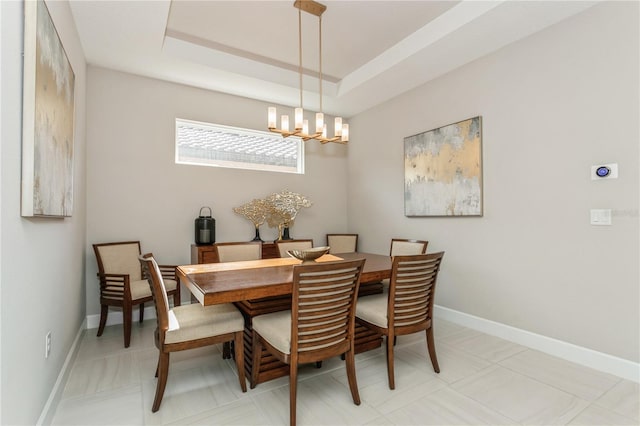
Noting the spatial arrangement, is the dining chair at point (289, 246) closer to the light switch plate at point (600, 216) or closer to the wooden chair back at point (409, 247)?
the wooden chair back at point (409, 247)

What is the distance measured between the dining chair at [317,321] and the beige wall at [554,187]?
6.26 feet

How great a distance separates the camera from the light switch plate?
2.42 meters

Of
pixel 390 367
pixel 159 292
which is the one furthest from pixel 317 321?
pixel 159 292

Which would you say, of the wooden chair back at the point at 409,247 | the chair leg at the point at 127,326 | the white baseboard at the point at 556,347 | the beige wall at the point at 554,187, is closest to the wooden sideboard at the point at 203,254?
the chair leg at the point at 127,326

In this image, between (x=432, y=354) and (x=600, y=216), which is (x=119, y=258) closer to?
(x=432, y=354)

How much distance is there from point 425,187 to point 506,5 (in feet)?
6.20

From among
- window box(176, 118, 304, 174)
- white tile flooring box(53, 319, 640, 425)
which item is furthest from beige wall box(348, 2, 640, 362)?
window box(176, 118, 304, 174)

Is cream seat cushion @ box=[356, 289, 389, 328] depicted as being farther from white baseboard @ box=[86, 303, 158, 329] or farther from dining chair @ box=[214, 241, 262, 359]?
white baseboard @ box=[86, 303, 158, 329]

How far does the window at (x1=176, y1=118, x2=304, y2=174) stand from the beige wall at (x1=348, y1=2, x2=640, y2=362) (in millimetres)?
1976

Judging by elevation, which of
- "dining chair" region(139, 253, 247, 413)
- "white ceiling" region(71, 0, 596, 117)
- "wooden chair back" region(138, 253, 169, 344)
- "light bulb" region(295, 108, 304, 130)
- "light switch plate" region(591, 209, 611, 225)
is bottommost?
"dining chair" region(139, 253, 247, 413)

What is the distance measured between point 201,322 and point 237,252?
1.16 metres

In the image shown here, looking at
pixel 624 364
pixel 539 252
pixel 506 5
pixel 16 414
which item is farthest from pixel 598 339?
pixel 16 414

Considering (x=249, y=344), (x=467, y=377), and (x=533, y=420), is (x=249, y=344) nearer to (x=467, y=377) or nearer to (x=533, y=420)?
(x=467, y=377)

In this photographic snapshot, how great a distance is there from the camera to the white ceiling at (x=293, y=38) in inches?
103
